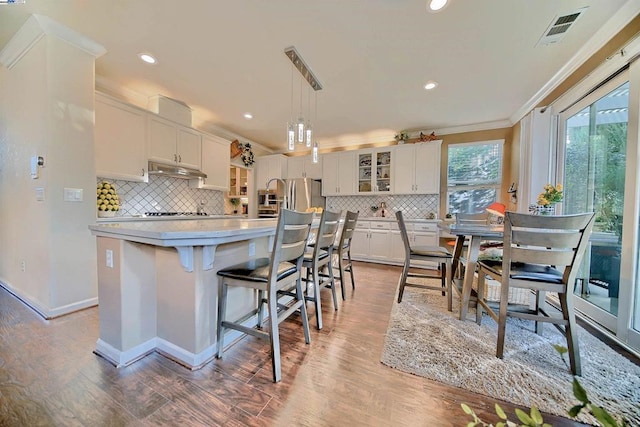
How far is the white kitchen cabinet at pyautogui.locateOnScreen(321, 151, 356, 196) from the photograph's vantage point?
5.03 meters

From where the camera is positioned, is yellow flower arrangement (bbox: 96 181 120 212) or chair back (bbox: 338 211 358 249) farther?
yellow flower arrangement (bbox: 96 181 120 212)

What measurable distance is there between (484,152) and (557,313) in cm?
288

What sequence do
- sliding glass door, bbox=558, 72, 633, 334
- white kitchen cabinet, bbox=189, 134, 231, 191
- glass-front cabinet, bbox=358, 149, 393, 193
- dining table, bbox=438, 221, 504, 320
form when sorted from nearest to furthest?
dining table, bbox=438, 221, 504, 320 → sliding glass door, bbox=558, 72, 633, 334 → white kitchen cabinet, bbox=189, 134, 231, 191 → glass-front cabinet, bbox=358, 149, 393, 193

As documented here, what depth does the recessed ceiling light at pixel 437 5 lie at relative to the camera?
5.89 feet

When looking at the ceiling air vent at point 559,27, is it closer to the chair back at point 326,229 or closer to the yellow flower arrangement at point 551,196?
the yellow flower arrangement at point 551,196

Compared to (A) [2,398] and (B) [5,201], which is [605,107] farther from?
(B) [5,201]

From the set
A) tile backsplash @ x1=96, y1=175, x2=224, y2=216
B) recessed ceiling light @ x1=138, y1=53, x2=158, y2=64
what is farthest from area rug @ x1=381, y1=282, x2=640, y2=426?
tile backsplash @ x1=96, y1=175, x2=224, y2=216

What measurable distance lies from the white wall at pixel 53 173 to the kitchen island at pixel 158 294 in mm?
1057

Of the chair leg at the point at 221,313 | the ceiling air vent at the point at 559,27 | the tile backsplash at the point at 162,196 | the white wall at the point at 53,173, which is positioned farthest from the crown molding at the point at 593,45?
the tile backsplash at the point at 162,196

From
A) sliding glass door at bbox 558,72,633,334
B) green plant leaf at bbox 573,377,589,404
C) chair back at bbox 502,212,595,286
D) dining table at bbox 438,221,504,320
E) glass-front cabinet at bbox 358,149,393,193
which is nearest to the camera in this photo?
green plant leaf at bbox 573,377,589,404

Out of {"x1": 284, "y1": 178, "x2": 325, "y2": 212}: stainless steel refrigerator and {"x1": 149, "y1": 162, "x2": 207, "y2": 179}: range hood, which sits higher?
{"x1": 149, "y1": 162, "x2": 207, "y2": 179}: range hood

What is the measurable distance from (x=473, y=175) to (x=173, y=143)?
4.94 meters

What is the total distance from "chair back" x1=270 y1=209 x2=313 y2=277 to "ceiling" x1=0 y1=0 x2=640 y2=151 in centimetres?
168

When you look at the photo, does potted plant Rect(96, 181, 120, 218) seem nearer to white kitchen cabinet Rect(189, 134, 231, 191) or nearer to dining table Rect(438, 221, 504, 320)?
white kitchen cabinet Rect(189, 134, 231, 191)
